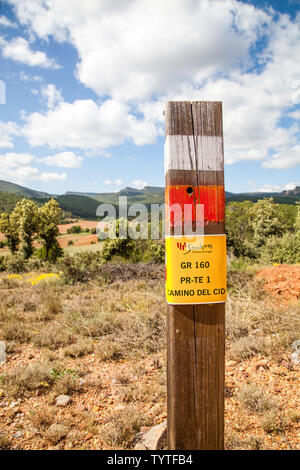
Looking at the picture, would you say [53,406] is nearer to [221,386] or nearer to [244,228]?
[221,386]

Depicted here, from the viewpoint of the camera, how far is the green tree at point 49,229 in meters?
25.7

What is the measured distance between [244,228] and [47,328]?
34.6 meters

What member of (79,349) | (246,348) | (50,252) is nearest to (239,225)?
(50,252)

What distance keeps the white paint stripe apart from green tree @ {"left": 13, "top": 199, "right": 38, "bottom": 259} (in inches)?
1089

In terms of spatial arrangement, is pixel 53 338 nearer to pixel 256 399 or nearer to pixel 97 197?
pixel 256 399

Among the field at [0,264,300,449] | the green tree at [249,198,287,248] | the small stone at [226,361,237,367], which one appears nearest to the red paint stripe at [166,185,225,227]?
the field at [0,264,300,449]

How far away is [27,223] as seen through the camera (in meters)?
26.8

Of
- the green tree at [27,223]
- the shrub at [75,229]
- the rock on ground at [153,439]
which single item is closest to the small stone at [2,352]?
the rock on ground at [153,439]

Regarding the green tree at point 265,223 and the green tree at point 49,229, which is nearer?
the green tree at point 49,229

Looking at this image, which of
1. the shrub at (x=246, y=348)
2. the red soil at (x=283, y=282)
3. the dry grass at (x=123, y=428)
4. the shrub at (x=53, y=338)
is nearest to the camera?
the dry grass at (x=123, y=428)

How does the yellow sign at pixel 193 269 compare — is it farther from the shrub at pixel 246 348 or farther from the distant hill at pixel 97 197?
the distant hill at pixel 97 197

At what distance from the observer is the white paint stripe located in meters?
1.41

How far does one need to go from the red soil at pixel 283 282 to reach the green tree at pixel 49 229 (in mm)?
21446

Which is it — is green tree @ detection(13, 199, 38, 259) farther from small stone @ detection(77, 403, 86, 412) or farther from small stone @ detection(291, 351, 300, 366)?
small stone @ detection(291, 351, 300, 366)
